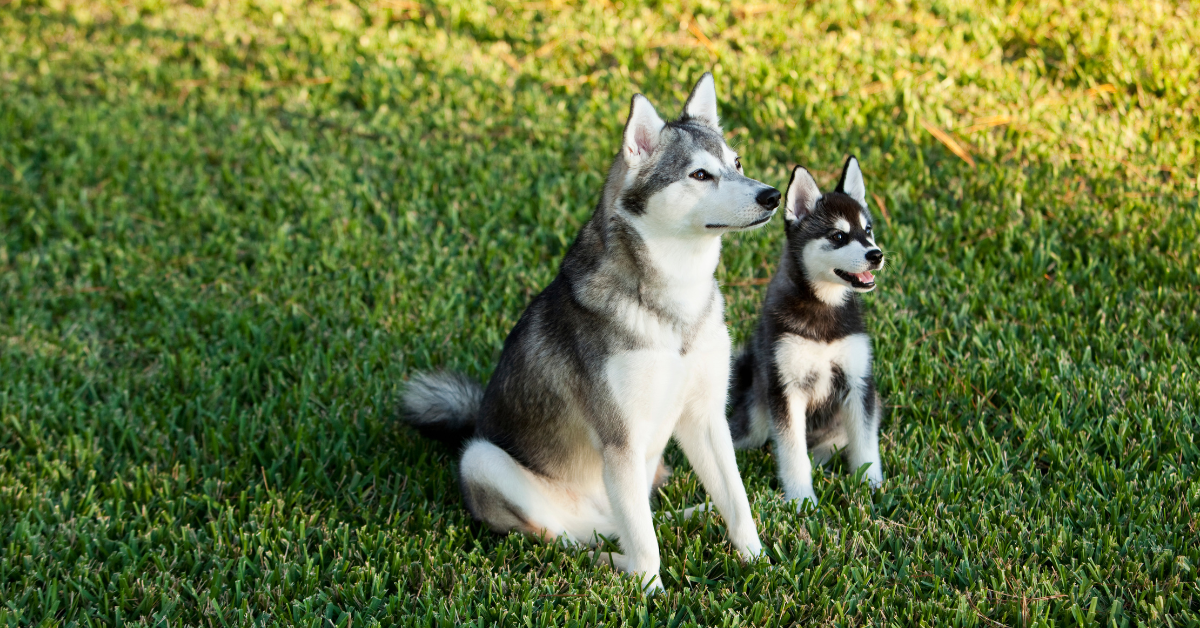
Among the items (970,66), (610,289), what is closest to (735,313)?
(610,289)

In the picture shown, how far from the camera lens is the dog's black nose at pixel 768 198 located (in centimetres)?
344

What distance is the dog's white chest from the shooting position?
4363mm

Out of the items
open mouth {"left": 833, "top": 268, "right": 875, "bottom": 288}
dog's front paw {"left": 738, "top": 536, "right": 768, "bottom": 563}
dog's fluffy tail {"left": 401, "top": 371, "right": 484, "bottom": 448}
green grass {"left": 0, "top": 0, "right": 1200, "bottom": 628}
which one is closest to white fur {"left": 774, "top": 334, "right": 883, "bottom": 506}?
green grass {"left": 0, "top": 0, "right": 1200, "bottom": 628}

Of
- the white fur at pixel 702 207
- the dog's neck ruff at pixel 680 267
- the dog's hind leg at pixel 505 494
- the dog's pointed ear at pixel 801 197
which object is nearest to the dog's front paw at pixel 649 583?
the dog's hind leg at pixel 505 494

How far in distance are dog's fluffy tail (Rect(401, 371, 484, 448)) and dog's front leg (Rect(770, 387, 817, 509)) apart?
141cm

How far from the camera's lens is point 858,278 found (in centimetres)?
429

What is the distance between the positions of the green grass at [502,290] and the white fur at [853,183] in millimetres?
994

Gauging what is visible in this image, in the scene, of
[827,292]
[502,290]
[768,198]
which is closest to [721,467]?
[827,292]

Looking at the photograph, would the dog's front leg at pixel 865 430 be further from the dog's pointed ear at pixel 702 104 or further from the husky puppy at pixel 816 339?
the dog's pointed ear at pixel 702 104

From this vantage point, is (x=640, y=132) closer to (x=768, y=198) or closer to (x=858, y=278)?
(x=768, y=198)

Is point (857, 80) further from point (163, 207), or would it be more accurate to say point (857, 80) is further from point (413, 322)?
point (163, 207)

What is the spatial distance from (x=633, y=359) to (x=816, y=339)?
1127mm

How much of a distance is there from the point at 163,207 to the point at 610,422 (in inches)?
190

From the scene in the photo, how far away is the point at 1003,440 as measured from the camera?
462 cm
